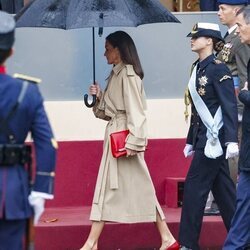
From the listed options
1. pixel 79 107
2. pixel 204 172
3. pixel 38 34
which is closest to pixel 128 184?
pixel 204 172

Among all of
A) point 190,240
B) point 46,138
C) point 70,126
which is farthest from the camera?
point 70,126

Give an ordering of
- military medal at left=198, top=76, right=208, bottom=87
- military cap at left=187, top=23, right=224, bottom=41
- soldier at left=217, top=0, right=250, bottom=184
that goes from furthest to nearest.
→ soldier at left=217, top=0, right=250, bottom=184
military cap at left=187, top=23, right=224, bottom=41
military medal at left=198, top=76, right=208, bottom=87

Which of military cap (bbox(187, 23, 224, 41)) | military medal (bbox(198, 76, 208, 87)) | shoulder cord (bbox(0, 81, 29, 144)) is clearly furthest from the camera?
military cap (bbox(187, 23, 224, 41))

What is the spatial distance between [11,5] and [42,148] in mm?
4412

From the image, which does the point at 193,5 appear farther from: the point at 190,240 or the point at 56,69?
the point at 190,240

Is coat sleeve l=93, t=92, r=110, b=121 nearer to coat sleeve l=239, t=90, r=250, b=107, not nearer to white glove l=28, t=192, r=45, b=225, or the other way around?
coat sleeve l=239, t=90, r=250, b=107

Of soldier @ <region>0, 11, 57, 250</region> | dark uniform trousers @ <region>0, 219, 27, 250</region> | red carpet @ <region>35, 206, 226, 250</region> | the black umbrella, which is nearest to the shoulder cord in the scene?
soldier @ <region>0, 11, 57, 250</region>

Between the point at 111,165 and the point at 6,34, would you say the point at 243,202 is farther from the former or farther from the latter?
the point at 6,34

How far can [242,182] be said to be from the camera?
745 centimetres

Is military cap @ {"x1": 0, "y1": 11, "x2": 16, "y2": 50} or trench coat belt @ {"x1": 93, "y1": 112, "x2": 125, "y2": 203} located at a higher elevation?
military cap @ {"x1": 0, "y1": 11, "x2": 16, "y2": 50}

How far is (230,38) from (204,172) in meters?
1.15

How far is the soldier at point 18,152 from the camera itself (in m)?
5.43

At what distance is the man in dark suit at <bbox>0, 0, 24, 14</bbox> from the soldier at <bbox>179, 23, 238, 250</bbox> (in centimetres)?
227

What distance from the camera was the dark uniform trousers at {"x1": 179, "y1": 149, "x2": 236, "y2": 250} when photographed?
7.88 m
